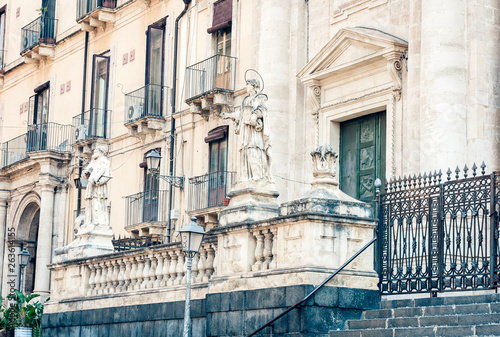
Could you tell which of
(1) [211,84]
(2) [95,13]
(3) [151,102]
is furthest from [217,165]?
(2) [95,13]

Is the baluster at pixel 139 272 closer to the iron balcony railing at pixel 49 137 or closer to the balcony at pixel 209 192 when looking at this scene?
the balcony at pixel 209 192

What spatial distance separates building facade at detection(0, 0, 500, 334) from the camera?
1911 centimetres

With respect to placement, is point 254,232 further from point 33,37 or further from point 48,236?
point 33,37

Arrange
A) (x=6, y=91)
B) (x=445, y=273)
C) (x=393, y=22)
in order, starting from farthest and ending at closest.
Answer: (x=6, y=91) < (x=393, y=22) < (x=445, y=273)

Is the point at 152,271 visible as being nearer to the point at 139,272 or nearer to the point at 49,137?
the point at 139,272

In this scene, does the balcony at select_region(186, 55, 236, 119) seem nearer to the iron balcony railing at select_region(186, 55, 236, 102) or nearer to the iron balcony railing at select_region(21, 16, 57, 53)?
the iron balcony railing at select_region(186, 55, 236, 102)

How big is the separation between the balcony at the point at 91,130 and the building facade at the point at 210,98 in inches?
1.7

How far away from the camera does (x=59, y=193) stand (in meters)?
32.9

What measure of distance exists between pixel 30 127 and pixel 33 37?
317cm

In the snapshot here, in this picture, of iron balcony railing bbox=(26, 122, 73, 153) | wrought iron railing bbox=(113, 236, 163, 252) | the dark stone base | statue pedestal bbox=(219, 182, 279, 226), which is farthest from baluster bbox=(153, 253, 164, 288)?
iron balcony railing bbox=(26, 122, 73, 153)

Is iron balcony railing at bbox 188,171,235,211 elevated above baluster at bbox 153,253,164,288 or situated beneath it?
elevated above

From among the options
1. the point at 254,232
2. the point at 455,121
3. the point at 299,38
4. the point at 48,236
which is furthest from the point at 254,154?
the point at 48,236

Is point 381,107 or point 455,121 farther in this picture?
point 381,107

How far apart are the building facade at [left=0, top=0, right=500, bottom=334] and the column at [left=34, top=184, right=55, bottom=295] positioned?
4cm
